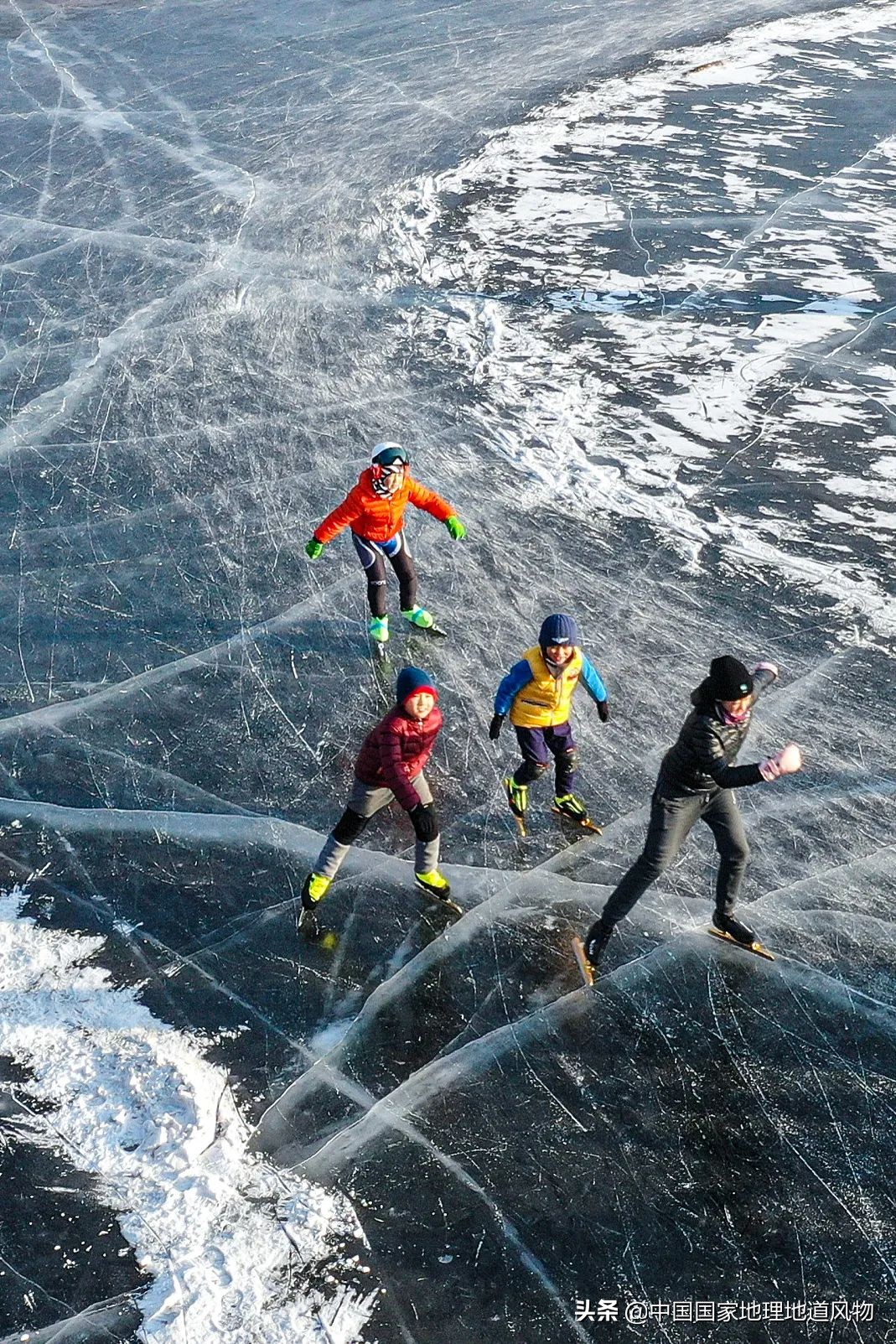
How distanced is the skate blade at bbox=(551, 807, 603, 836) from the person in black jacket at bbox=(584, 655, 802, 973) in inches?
30.9

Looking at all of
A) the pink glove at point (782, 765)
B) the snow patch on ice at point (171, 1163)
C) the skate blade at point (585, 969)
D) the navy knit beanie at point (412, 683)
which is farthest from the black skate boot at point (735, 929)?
the snow patch on ice at point (171, 1163)

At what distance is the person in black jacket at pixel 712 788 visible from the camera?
171 inches

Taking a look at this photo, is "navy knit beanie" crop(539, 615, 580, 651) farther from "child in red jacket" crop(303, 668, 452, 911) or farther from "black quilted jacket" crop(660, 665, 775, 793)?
"black quilted jacket" crop(660, 665, 775, 793)

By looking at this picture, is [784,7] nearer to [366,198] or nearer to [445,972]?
[366,198]

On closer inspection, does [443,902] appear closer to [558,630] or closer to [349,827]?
[349,827]

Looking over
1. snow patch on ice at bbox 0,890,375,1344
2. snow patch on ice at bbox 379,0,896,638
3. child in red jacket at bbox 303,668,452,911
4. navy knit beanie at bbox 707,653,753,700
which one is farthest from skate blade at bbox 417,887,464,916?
snow patch on ice at bbox 379,0,896,638

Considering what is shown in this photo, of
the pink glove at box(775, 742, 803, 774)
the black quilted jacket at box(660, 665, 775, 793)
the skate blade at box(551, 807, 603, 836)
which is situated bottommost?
the skate blade at box(551, 807, 603, 836)

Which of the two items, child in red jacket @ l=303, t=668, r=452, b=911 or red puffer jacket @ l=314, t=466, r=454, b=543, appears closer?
child in red jacket @ l=303, t=668, r=452, b=911

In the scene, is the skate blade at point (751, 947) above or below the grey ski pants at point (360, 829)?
below

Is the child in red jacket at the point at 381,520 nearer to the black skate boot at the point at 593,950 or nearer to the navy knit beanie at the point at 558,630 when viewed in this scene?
the navy knit beanie at the point at 558,630

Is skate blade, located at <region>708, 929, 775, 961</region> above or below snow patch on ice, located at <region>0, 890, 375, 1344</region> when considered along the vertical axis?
below

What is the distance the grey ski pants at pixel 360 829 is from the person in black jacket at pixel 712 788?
84cm

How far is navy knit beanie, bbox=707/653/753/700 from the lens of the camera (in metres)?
4.31

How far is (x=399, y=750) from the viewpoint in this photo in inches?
196
